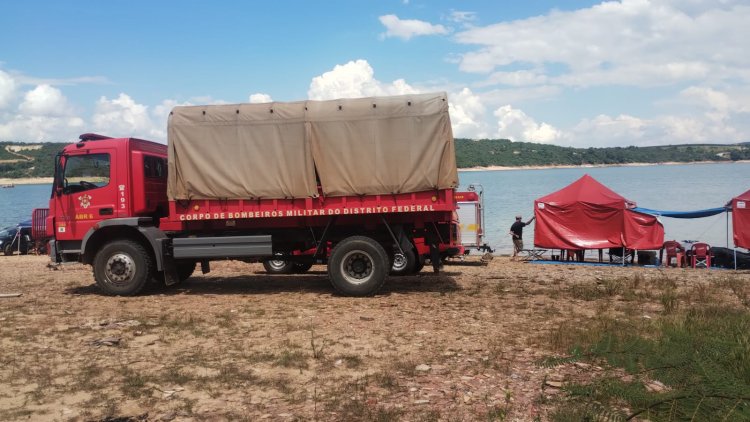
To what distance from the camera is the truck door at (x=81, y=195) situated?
11547 mm

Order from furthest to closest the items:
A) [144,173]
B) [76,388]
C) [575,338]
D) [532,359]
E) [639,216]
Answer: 1. [639,216]
2. [144,173]
3. [575,338]
4. [532,359]
5. [76,388]

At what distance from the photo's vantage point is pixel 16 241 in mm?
25234

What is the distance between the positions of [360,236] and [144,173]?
462 centimetres

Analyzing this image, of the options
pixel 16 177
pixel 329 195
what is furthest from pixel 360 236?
pixel 16 177

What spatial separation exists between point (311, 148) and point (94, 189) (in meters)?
4.57

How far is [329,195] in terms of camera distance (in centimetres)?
1101

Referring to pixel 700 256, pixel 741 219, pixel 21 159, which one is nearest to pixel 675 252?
pixel 700 256

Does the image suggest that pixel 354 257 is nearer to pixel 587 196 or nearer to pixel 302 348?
pixel 302 348

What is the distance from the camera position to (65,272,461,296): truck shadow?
12.3 m

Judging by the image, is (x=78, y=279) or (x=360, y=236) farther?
(x=78, y=279)

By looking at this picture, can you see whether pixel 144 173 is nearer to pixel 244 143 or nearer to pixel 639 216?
pixel 244 143

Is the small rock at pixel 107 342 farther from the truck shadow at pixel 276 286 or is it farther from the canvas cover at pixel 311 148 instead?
the truck shadow at pixel 276 286

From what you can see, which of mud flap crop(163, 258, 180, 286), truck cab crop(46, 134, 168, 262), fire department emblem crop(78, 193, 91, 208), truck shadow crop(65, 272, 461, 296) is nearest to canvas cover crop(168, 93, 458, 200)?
truck cab crop(46, 134, 168, 262)

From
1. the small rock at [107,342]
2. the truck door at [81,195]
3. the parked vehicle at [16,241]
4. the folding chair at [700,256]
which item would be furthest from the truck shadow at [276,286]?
the parked vehicle at [16,241]
